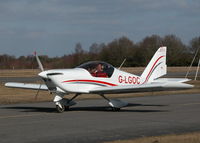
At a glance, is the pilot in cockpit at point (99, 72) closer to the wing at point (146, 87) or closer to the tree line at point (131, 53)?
the wing at point (146, 87)

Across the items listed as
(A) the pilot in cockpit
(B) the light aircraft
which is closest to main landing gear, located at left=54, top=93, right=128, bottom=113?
(B) the light aircraft

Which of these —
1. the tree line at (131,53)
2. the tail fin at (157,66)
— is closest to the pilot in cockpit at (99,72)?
the tail fin at (157,66)

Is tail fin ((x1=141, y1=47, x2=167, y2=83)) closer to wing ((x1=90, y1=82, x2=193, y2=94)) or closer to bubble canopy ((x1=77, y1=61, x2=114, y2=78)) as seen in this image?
bubble canopy ((x1=77, y1=61, x2=114, y2=78))

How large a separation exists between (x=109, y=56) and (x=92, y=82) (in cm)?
5923

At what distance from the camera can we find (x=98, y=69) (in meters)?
16.1

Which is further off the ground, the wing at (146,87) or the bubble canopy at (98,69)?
the bubble canopy at (98,69)

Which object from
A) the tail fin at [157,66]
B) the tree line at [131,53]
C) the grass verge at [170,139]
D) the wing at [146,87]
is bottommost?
the tree line at [131,53]

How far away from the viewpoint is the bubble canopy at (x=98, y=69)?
15945 millimetres

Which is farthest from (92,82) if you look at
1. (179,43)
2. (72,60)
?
(179,43)

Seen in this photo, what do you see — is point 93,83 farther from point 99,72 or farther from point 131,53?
point 131,53

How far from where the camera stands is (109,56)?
7500 centimetres

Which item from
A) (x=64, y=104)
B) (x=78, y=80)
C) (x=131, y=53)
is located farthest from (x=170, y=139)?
(x=131, y=53)

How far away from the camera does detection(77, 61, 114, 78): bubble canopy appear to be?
52.3ft

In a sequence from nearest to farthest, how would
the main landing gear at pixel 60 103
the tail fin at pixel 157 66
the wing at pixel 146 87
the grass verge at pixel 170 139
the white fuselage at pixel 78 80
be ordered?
1. the grass verge at pixel 170 139
2. the wing at pixel 146 87
3. the white fuselage at pixel 78 80
4. the main landing gear at pixel 60 103
5. the tail fin at pixel 157 66
